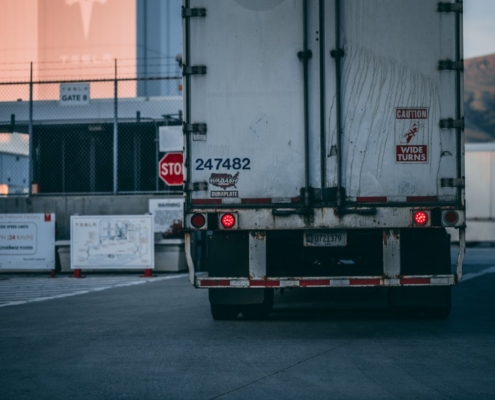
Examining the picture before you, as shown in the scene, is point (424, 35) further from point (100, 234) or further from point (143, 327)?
point (100, 234)

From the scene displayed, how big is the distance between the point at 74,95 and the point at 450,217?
16.2m

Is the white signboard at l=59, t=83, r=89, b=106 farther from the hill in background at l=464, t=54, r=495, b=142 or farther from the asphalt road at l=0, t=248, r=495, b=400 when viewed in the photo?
the hill in background at l=464, t=54, r=495, b=142

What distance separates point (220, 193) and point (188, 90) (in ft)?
3.97

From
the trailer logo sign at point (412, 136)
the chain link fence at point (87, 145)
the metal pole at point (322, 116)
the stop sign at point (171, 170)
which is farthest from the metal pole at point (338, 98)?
the chain link fence at point (87, 145)

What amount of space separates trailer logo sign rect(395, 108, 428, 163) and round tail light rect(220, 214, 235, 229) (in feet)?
6.23

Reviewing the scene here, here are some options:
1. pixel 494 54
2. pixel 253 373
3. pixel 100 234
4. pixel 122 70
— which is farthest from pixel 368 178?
pixel 494 54

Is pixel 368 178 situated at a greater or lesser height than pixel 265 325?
greater

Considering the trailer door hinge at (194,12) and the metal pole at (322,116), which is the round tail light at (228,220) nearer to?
the metal pole at (322,116)

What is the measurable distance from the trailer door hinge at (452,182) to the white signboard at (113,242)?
38.6ft

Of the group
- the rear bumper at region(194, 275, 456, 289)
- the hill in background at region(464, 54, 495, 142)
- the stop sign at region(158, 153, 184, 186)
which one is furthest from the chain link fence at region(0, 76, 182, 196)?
the hill in background at region(464, 54, 495, 142)

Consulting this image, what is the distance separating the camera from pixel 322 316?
11570mm

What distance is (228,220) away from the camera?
9766 mm

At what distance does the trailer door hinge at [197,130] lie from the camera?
982cm

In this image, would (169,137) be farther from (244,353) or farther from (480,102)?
(480,102)
